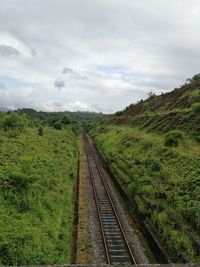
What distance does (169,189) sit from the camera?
22984 mm

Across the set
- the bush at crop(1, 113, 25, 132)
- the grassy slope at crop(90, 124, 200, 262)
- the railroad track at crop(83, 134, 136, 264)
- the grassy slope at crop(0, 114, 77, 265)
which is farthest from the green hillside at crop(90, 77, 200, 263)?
the bush at crop(1, 113, 25, 132)

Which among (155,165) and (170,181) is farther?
(155,165)

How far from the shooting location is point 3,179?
61.8 feet

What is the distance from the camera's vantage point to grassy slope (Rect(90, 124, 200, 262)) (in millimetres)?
16375

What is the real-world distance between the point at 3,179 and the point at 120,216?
828 cm

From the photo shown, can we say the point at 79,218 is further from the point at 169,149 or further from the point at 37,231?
the point at 169,149

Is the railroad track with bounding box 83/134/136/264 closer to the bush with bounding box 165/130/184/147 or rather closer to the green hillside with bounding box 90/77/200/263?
the green hillside with bounding box 90/77/200/263

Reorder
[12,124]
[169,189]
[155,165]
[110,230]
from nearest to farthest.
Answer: [110,230], [169,189], [155,165], [12,124]

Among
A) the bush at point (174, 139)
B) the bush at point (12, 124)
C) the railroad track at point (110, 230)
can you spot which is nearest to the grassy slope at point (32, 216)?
the railroad track at point (110, 230)

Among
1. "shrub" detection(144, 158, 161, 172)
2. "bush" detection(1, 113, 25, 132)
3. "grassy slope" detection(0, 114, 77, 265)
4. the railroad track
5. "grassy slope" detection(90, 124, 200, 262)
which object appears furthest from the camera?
"bush" detection(1, 113, 25, 132)

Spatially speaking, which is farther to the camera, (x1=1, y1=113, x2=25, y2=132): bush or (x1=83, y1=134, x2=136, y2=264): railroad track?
(x1=1, y1=113, x2=25, y2=132): bush

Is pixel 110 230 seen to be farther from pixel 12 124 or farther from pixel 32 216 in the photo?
pixel 12 124

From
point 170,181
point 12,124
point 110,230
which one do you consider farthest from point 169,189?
point 12,124

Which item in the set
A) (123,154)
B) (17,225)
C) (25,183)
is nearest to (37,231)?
(17,225)
